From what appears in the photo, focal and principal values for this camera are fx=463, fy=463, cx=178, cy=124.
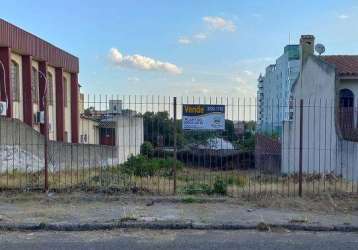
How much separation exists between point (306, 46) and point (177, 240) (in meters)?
22.8

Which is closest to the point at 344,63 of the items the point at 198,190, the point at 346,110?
the point at 346,110

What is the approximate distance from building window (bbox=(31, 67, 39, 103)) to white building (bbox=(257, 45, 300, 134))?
40.3 ft

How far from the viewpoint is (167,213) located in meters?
8.82

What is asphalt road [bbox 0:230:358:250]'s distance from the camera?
6.79m

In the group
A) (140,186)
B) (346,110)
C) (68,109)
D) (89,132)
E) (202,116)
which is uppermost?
(68,109)

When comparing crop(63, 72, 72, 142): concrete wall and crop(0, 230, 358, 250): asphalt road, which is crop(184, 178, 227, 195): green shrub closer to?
crop(0, 230, 358, 250): asphalt road

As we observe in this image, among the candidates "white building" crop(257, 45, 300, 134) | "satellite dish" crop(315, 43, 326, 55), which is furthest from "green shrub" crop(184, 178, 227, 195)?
"satellite dish" crop(315, 43, 326, 55)

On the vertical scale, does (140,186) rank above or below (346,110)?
below

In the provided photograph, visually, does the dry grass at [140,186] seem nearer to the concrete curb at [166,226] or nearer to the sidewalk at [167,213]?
the sidewalk at [167,213]

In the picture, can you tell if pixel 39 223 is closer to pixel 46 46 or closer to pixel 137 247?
pixel 137 247

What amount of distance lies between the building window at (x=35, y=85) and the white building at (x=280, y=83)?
12.3m

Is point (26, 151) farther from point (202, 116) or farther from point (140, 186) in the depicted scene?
point (202, 116)

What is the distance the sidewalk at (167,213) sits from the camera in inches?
312

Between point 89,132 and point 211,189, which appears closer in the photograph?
point 211,189
